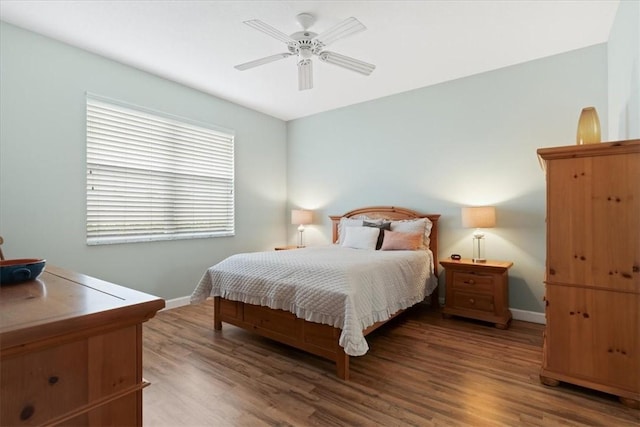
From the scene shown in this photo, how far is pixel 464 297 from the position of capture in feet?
10.9

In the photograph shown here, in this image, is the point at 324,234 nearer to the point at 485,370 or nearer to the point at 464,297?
the point at 464,297

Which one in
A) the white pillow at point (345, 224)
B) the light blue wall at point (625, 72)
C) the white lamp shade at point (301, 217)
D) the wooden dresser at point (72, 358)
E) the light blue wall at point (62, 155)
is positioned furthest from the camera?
the white lamp shade at point (301, 217)

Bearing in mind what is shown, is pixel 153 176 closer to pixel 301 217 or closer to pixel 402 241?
pixel 301 217

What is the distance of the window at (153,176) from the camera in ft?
10.7

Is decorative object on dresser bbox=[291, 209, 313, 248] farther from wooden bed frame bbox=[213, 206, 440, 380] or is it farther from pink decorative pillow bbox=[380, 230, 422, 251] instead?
wooden bed frame bbox=[213, 206, 440, 380]

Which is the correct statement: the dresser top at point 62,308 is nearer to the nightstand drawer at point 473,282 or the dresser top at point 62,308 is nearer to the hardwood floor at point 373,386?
the hardwood floor at point 373,386

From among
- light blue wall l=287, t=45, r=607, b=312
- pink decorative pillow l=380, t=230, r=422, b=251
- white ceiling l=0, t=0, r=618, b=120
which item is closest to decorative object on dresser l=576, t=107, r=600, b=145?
white ceiling l=0, t=0, r=618, b=120

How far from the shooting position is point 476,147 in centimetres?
371

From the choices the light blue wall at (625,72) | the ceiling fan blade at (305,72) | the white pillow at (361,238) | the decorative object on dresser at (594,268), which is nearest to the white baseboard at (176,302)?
the white pillow at (361,238)

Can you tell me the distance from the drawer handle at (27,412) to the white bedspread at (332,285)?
1.72 m

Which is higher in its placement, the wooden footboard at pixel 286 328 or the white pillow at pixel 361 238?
the white pillow at pixel 361 238

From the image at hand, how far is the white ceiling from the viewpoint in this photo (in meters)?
2.47

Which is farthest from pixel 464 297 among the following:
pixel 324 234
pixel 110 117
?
pixel 110 117

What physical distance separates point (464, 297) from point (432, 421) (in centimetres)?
182
